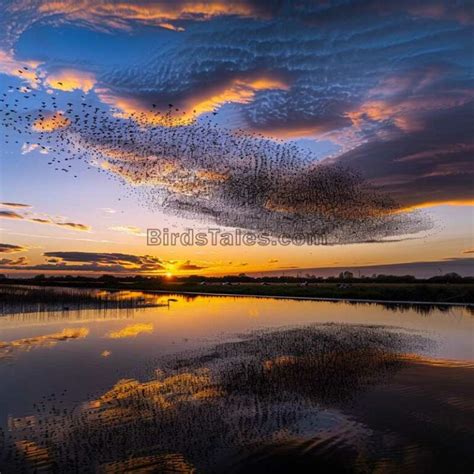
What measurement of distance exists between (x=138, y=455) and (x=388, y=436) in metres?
5.60

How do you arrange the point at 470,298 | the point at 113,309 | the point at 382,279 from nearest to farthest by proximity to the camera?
the point at 113,309
the point at 470,298
the point at 382,279

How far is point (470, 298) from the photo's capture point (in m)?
51.2

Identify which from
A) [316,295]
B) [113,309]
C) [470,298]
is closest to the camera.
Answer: [113,309]

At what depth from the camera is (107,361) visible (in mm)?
19078

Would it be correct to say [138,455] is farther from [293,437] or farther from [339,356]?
[339,356]

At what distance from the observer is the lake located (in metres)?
9.20

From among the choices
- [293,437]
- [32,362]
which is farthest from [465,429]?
[32,362]

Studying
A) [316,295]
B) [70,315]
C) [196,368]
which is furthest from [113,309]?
[316,295]

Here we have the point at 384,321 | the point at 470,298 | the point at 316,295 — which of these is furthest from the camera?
the point at 316,295

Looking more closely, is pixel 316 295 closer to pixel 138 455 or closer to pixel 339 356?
pixel 339 356

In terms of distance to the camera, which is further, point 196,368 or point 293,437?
point 196,368

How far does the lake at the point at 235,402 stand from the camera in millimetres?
9195

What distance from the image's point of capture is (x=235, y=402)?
13.1 m

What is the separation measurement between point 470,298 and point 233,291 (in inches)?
1510
